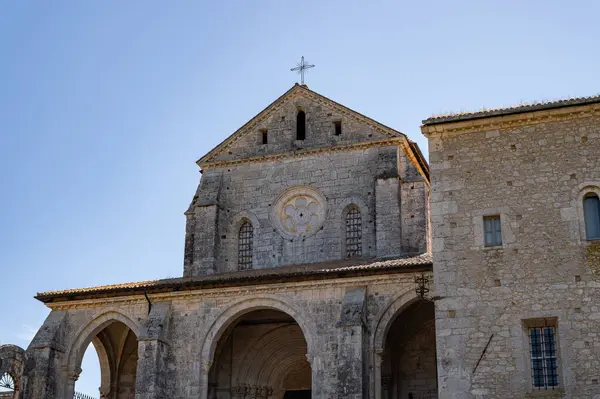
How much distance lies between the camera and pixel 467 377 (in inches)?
822

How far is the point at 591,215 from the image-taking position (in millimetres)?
21422

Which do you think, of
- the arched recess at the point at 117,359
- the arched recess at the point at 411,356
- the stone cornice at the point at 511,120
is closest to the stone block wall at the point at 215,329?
the arched recess at the point at 411,356

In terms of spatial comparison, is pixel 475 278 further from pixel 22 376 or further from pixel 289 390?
pixel 22 376

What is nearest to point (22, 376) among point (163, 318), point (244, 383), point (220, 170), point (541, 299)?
point (163, 318)

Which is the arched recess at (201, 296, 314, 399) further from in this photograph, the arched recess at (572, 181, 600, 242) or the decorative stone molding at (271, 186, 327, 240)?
the arched recess at (572, 181, 600, 242)

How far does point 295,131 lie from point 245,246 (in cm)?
440

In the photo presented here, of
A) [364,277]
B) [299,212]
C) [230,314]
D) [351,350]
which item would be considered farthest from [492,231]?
[299,212]

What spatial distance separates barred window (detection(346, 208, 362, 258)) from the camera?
1200 inches

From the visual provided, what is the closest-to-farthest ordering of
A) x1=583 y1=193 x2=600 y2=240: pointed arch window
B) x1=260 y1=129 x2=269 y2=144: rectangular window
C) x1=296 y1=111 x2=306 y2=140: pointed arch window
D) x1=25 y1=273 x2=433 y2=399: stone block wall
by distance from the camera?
x1=583 y1=193 x2=600 y2=240: pointed arch window < x1=25 y1=273 x2=433 y2=399: stone block wall < x1=296 y1=111 x2=306 y2=140: pointed arch window < x1=260 y1=129 x2=269 y2=144: rectangular window

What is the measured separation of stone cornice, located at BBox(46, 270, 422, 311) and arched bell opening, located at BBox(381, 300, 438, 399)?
216 cm

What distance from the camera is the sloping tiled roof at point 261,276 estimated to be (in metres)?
25.9

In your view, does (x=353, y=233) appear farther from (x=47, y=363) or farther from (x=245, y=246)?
(x=47, y=363)

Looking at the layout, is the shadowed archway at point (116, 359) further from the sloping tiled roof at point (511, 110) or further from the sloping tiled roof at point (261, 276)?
the sloping tiled roof at point (511, 110)

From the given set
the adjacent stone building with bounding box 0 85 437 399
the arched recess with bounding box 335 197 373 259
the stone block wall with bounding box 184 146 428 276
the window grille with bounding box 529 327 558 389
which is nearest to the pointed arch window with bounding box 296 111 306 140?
the adjacent stone building with bounding box 0 85 437 399
